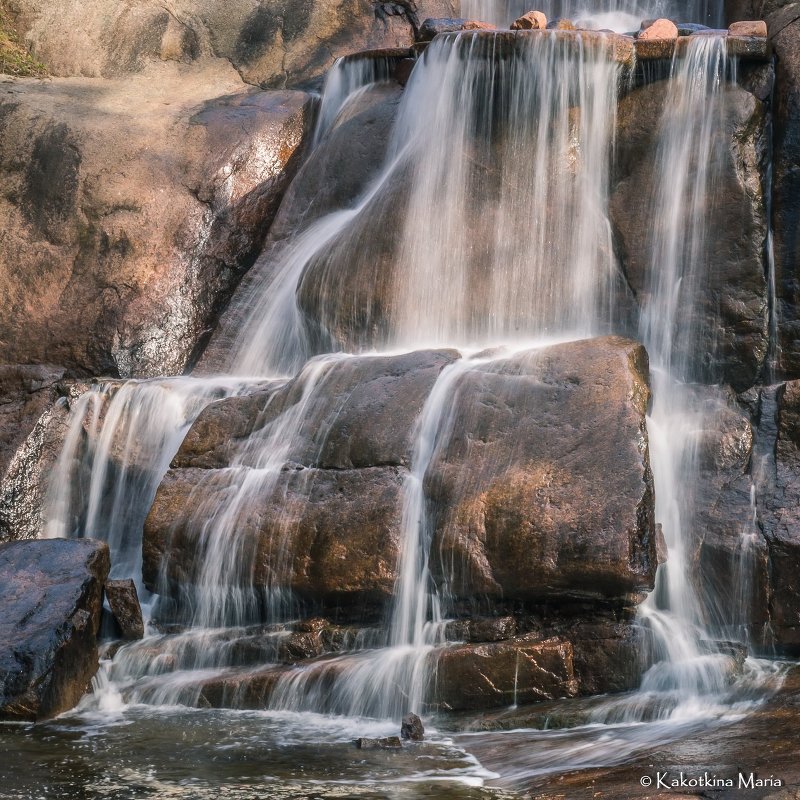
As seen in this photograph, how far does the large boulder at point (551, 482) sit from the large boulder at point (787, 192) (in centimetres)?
127

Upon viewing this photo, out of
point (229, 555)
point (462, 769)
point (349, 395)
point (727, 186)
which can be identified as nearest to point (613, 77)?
point (727, 186)

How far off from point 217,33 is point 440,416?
802 centimetres

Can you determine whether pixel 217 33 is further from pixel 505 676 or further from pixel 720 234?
pixel 505 676

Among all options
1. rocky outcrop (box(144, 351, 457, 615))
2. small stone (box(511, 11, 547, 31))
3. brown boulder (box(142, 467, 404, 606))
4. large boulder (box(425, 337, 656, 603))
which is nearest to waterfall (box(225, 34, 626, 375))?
small stone (box(511, 11, 547, 31))

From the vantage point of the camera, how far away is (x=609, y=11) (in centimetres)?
1244

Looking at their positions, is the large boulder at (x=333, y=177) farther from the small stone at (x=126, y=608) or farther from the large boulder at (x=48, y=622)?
the small stone at (x=126, y=608)

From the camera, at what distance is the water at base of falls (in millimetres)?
5266

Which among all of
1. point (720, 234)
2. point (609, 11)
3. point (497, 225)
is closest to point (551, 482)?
point (720, 234)

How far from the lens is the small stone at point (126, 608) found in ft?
21.6

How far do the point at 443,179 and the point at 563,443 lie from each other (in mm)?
3314

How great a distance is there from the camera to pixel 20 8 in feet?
41.1

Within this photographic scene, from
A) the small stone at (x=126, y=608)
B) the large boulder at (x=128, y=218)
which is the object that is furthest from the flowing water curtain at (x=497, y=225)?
the small stone at (x=126, y=608)

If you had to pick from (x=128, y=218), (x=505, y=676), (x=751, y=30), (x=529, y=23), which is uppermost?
(x=529, y=23)

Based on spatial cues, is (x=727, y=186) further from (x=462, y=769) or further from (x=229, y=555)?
(x=462, y=769)
